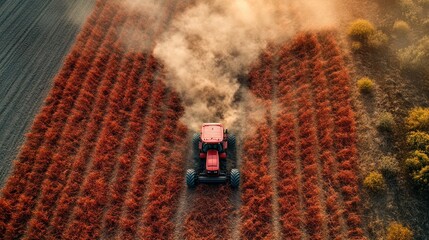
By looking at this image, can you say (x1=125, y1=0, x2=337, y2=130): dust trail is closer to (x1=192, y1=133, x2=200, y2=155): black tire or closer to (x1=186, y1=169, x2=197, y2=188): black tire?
(x1=192, y1=133, x2=200, y2=155): black tire

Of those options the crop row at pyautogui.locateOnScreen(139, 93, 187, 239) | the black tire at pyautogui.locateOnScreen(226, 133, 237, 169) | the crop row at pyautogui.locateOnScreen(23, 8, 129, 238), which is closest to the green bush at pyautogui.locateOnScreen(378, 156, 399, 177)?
the black tire at pyautogui.locateOnScreen(226, 133, 237, 169)

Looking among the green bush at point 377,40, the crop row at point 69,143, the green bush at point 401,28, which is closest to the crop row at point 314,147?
the green bush at point 377,40

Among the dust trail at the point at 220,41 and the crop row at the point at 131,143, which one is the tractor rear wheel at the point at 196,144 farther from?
the crop row at the point at 131,143

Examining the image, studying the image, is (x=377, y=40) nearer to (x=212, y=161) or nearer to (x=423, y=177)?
(x=423, y=177)

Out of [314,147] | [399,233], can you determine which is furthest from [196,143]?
[399,233]

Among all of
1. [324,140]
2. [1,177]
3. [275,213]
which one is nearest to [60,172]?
[1,177]

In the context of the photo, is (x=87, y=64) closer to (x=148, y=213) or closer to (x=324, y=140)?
(x=148, y=213)
